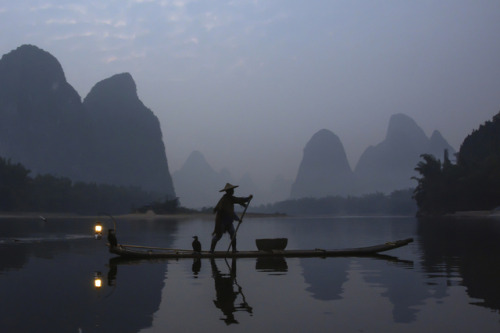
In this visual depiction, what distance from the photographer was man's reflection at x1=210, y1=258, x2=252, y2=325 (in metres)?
8.19

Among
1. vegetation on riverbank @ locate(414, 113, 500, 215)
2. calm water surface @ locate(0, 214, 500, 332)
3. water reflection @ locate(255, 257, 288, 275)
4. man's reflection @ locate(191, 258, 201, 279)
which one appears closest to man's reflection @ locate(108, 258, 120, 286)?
calm water surface @ locate(0, 214, 500, 332)

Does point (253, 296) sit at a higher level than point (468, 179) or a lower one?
lower

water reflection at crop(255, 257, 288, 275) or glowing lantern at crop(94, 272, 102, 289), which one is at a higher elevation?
glowing lantern at crop(94, 272, 102, 289)

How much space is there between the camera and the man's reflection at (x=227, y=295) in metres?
8.19

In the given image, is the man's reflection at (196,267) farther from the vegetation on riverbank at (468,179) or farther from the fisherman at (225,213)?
the vegetation on riverbank at (468,179)

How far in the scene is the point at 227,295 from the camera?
9.88 meters

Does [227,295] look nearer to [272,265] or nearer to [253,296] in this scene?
[253,296]

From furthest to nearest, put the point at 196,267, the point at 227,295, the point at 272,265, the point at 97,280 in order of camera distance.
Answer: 1. the point at 272,265
2. the point at 196,267
3. the point at 97,280
4. the point at 227,295

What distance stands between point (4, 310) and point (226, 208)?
9481 millimetres

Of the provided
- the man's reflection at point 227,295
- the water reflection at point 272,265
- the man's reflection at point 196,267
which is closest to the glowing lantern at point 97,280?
the man's reflection at point 196,267

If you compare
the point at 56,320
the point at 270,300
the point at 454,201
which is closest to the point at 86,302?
the point at 56,320

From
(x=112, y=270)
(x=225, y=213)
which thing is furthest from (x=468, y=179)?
(x=112, y=270)

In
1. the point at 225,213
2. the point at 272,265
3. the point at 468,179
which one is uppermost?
the point at 468,179

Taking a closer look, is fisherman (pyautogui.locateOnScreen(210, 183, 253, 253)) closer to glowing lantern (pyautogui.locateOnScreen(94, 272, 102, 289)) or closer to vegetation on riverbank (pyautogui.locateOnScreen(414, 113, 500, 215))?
glowing lantern (pyautogui.locateOnScreen(94, 272, 102, 289))
